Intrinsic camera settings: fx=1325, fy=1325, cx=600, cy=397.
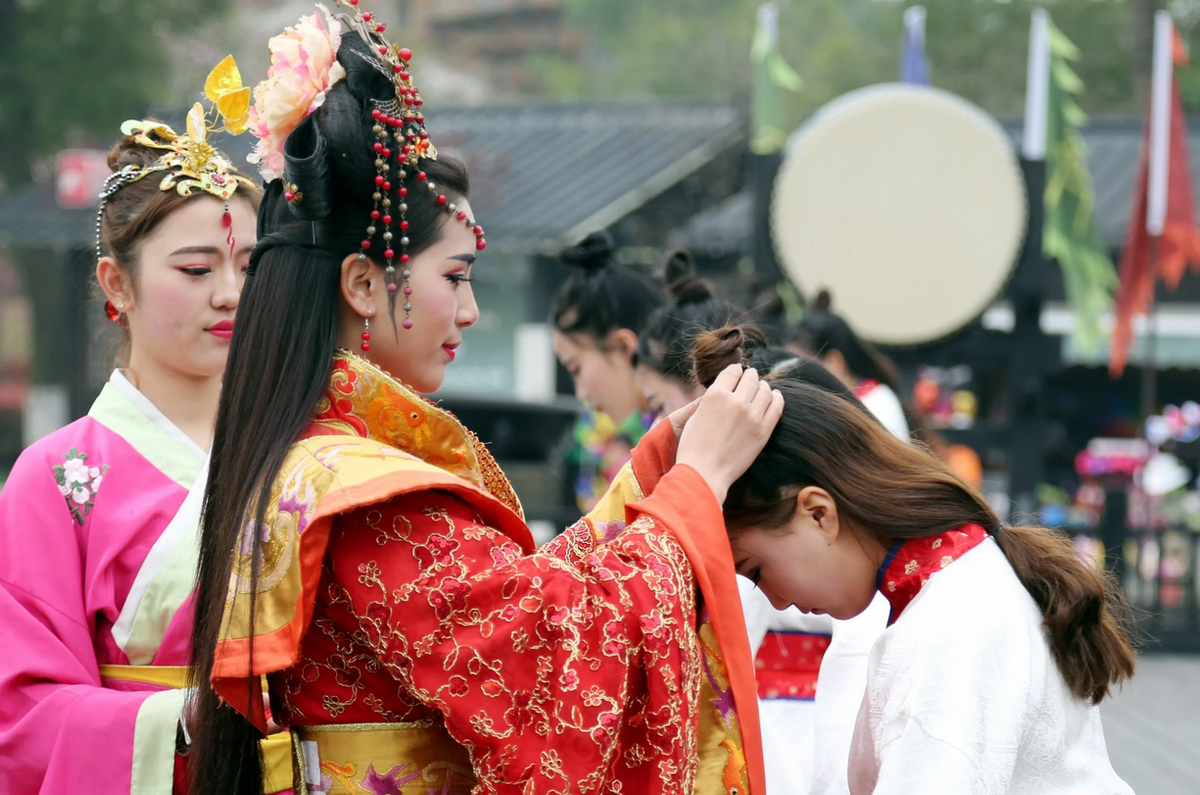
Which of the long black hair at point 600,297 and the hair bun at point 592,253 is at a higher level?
the hair bun at point 592,253

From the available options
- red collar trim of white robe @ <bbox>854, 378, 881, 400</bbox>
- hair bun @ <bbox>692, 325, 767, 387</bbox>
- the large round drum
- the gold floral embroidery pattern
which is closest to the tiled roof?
the large round drum

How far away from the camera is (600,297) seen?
314 cm

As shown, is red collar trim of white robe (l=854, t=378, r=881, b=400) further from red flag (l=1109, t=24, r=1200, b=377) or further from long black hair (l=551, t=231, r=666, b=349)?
red flag (l=1109, t=24, r=1200, b=377)

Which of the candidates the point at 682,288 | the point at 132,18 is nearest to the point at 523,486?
the point at 682,288

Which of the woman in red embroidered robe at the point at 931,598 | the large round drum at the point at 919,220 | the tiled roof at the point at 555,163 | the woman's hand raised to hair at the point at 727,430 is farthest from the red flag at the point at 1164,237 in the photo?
the woman's hand raised to hair at the point at 727,430

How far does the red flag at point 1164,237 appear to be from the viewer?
6520 millimetres

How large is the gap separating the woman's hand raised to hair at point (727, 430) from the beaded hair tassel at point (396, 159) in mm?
358

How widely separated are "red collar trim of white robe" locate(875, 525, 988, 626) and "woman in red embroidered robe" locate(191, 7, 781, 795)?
0.80 feet

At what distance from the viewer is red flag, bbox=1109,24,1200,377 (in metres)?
6.52

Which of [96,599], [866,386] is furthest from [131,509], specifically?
[866,386]

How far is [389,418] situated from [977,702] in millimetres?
741

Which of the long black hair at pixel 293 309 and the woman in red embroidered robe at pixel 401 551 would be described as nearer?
the woman in red embroidered robe at pixel 401 551

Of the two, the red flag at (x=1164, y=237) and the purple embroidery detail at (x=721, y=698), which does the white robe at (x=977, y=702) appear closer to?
the purple embroidery detail at (x=721, y=698)

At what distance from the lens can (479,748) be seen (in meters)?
1.37
